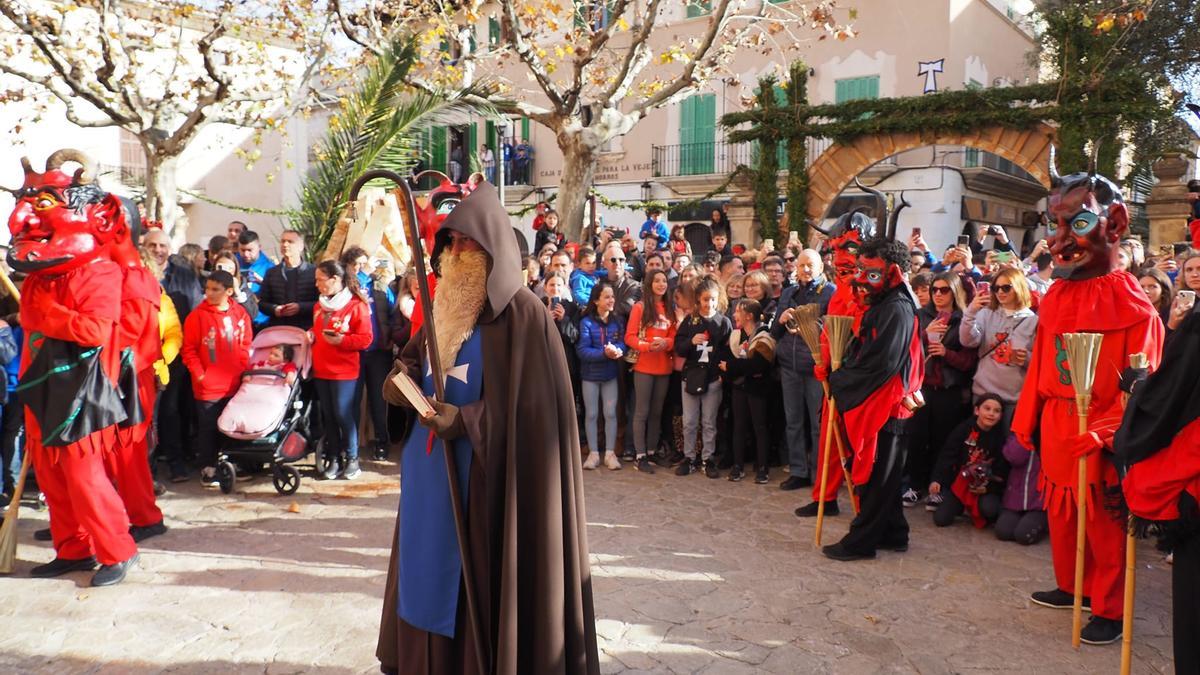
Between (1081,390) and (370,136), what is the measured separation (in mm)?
7938

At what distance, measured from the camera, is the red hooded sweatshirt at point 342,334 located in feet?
24.6

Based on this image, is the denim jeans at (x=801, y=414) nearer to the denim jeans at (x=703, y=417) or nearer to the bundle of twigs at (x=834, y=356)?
the denim jeans at (x=703, y=417)

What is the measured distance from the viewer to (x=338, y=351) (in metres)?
7.55

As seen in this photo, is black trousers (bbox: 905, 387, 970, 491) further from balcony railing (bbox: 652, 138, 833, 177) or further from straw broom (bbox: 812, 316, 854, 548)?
balcony railing (bbox: 652, 138, 833, 177)

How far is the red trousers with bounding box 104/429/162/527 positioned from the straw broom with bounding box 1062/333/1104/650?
18.3ft

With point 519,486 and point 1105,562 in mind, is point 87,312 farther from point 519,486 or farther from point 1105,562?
point 1105,562

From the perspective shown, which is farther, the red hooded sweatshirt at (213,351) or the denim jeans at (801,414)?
the denim jeans at (801,414)

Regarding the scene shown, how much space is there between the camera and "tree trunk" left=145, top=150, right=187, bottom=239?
45.0 feet

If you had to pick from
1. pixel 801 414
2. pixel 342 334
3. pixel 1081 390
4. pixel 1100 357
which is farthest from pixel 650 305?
pixel 1081 390

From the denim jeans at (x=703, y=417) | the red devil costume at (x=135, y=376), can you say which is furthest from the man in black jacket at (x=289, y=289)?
the denim jeans at (x=703, y=417)

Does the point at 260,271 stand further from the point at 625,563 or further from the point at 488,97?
the point at 625,563

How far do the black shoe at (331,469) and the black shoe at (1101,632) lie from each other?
584 centimetres

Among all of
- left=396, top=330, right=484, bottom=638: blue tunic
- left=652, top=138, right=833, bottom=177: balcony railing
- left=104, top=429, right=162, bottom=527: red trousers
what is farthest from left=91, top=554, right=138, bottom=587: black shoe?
left=652, top=138, right=833, bottom=177: balcony railing

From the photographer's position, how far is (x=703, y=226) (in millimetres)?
23547
